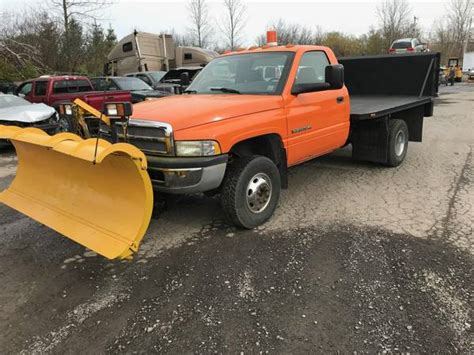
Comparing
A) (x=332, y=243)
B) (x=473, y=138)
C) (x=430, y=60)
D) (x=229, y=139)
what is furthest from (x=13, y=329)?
(x=473, y=138)

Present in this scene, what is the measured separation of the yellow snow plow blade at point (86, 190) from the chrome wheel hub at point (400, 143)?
5024mm

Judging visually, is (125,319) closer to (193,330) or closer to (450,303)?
(193,330)

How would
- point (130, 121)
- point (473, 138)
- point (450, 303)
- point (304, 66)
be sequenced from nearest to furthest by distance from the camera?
1. point (450, 303)
2. point (130, 121)
3. point (304, 66)
4. point (473, 138)

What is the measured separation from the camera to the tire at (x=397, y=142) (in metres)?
6.88

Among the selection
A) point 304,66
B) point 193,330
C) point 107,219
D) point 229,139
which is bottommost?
point 193,330

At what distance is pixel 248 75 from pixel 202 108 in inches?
47.8

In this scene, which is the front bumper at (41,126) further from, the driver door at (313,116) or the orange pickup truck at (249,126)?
the driver door at (313,116)

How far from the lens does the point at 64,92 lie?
39.5 feet

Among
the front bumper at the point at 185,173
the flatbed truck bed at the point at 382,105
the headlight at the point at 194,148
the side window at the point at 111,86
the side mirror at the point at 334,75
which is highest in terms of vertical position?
the side mirror at the point at 334,75

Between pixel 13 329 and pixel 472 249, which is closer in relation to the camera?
pixel 13 329

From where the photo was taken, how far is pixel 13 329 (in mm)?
2998

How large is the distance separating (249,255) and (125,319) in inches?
53.2

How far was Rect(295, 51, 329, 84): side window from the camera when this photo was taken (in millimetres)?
5164

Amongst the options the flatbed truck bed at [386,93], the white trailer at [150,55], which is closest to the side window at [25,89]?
the white trailer at [150,55]
